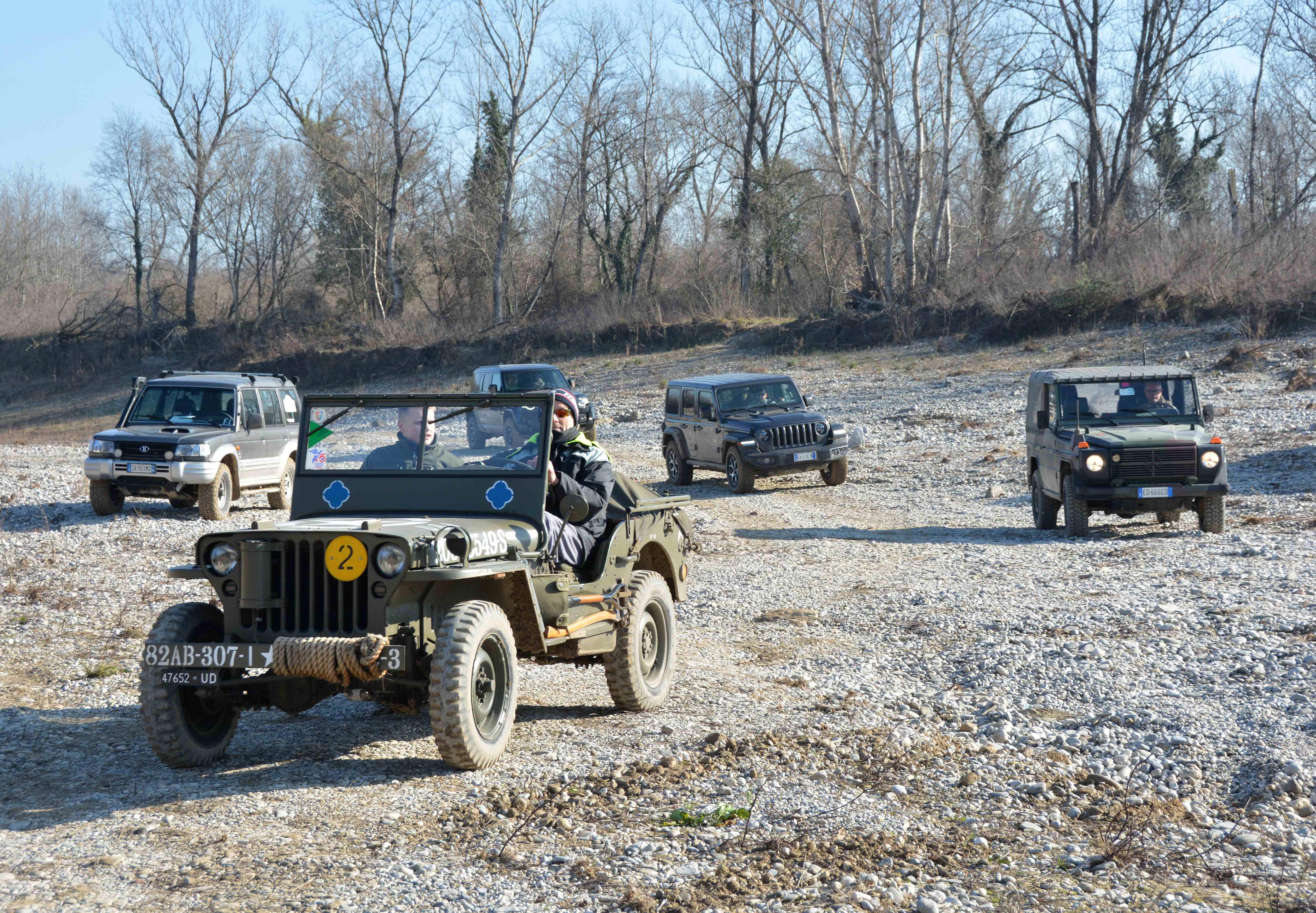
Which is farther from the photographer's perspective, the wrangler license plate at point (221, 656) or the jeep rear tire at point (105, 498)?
the jeep rear tire at point (105, 498)

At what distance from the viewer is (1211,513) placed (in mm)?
13688

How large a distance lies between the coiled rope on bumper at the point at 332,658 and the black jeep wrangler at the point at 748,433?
13.4 meters

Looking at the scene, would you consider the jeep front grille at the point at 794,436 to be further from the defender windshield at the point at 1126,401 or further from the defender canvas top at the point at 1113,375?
the defender windshield at the point at 1126,401

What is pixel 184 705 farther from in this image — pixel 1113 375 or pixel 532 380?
pixel 532 380

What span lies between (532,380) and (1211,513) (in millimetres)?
16209

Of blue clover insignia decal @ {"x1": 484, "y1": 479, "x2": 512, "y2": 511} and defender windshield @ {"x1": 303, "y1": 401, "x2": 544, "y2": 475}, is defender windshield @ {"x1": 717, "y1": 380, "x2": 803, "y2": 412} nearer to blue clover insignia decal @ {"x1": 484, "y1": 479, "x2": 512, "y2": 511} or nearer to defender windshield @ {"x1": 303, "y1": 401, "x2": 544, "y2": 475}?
defender windshield @ {"x1": 303, "y1": 401, "x2": 544, "y2": 475}

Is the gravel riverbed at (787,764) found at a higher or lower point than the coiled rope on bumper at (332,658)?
lower

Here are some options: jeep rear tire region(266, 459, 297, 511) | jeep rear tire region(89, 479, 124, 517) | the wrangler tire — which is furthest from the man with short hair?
jeep rear tire region(266, 459, 297, 511)

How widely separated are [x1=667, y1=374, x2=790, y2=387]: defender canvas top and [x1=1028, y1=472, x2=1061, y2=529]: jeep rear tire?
17.8ft

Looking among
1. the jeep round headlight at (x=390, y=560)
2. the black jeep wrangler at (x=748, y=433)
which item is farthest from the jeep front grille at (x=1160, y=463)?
the jeep round headlight at (x=390, y=560)

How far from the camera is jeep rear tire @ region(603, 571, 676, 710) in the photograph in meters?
6.89

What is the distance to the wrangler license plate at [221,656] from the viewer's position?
5.33 metres

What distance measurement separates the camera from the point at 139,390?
16.5m

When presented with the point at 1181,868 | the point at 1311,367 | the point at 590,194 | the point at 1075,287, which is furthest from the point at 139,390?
the point at 590,194
